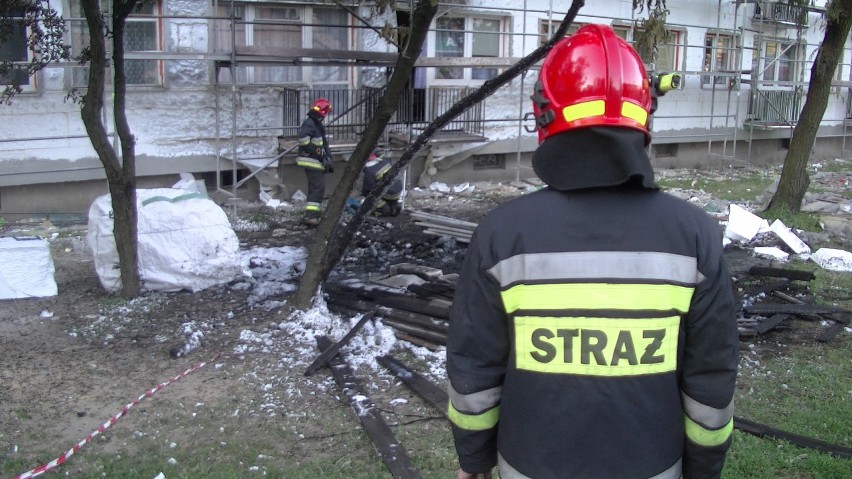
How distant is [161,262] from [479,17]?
924 centimetres

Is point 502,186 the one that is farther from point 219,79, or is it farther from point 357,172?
point 357,172

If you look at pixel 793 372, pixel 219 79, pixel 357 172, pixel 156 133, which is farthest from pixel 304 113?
pixel 793 372

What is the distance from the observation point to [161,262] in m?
7.28

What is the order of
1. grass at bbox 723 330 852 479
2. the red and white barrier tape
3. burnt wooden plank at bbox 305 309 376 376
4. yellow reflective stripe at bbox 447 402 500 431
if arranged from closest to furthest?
yellow reflective stripe at bbox 447 402 500 431
the red and white barrier tape
grass at bbox 723 330 852 479
burnt wooden plank at bbox 305 309 376 376

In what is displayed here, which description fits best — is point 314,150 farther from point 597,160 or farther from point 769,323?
point 597,160

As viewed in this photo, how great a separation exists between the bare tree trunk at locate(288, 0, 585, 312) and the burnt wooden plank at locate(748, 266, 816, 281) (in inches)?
147

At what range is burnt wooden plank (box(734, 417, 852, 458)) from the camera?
14.6 feet

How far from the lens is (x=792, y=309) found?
6938mm

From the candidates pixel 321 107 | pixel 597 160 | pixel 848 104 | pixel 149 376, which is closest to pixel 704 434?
pixel 597 160

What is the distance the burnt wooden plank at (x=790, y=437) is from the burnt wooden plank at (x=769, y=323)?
5.88 ft

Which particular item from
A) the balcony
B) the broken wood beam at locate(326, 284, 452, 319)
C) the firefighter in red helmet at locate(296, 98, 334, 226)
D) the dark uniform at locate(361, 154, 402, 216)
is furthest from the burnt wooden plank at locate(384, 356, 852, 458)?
the balcony

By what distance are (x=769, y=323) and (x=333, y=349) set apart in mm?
3516

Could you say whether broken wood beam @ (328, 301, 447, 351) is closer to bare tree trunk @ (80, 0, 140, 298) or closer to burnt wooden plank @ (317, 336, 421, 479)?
burnt wooden plank @ (317, 336, 421, 479)

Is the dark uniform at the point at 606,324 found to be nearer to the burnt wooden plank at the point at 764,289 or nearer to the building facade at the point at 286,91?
the burnt wooden plank at the point at 764,289
